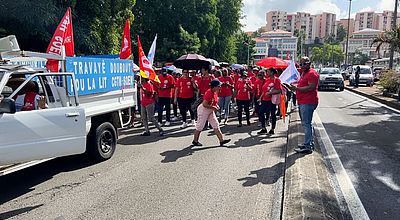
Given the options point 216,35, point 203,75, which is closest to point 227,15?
point 216,35

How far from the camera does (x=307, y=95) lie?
7215 millimetres

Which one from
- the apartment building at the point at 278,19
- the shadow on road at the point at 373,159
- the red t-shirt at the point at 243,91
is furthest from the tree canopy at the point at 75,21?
the apartment building at the point at 278,19

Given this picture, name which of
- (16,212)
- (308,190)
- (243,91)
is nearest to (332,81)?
(243,91)

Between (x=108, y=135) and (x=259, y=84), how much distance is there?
5456 mm

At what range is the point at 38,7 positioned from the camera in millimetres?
11719

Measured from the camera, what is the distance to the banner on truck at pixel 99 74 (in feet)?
21.7

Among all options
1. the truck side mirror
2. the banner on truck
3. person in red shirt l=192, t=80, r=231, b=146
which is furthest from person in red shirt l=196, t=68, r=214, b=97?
the truck side mirror

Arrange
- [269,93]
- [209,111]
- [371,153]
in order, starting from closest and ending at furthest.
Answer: [371,153] < [209,111] < [269,93]

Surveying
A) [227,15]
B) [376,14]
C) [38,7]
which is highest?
[376,14]

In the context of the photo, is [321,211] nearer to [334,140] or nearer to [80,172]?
[80,172]

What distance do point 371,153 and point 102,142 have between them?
535 cm

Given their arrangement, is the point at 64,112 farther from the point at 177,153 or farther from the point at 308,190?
the point at 308,190

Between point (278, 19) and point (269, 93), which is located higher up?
point (278, 19)

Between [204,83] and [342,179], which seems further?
[204,83]
